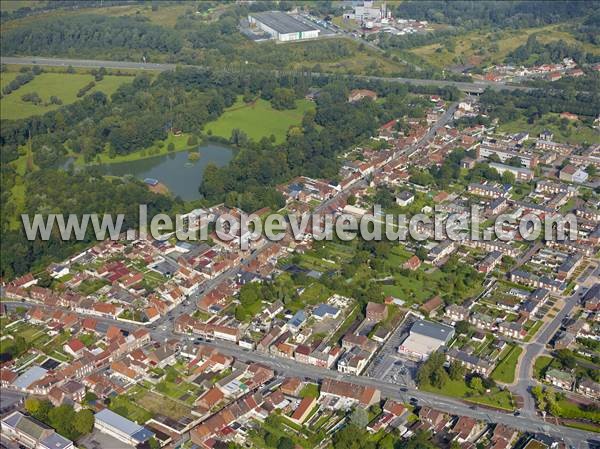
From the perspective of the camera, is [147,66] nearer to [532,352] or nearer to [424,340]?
[424,340]

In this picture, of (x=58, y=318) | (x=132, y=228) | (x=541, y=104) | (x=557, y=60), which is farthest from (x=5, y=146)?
(x=557, y=60)

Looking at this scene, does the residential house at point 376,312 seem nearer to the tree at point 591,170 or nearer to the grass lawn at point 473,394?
the grass lawn at point 473,394

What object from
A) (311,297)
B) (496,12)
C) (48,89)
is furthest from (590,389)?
(496,12)

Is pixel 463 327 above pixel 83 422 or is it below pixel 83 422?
above

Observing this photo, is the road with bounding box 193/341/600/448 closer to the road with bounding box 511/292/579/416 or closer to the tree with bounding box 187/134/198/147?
the road with bounding box 511/292/579/416

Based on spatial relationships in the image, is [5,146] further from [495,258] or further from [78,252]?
[495,258]

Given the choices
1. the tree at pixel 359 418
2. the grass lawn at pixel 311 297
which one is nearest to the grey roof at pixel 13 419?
the tree at pixel 359 418
